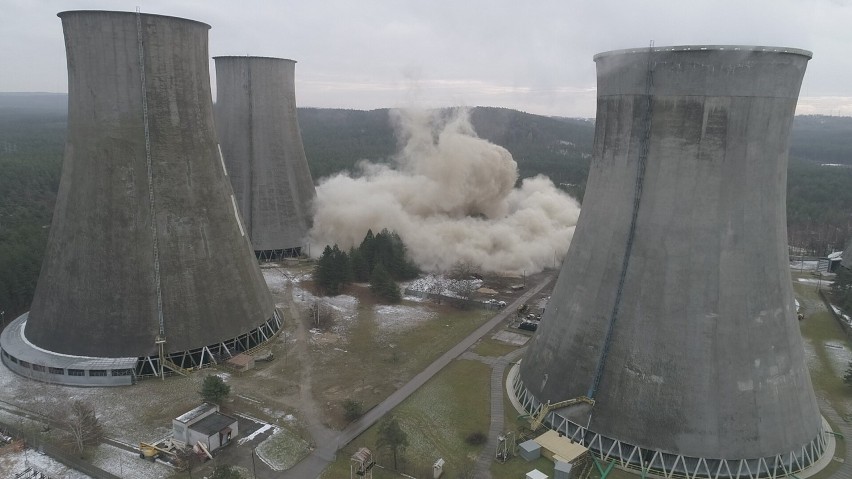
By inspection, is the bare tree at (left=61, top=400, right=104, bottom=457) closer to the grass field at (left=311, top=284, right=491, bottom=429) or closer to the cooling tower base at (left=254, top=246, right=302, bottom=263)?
the grass field at (left=311, top=284, right=491, bottom=429)

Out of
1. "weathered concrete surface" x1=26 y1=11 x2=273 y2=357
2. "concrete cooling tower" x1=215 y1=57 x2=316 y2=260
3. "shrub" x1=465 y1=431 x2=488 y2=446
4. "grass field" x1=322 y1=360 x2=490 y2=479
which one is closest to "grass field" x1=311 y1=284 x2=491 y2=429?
"grass field" x1=322 y1=360 x2=490 y2=479

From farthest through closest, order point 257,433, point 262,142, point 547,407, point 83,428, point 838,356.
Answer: point 262,142, point 838,356, point 257,433, point 83,428, point 547,407

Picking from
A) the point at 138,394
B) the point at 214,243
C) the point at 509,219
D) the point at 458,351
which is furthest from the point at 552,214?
the point at 138,394

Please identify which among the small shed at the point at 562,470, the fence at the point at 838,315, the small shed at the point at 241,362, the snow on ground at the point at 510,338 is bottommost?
the snow on ground at the point at 510,338

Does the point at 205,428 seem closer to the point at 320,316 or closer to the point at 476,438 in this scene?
the point at 476,438

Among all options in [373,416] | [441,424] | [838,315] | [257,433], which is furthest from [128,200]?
[838,315]

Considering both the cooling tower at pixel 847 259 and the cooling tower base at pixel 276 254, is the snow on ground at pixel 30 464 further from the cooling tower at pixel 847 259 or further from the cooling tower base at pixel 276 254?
the cooling tower at pixel 847 259

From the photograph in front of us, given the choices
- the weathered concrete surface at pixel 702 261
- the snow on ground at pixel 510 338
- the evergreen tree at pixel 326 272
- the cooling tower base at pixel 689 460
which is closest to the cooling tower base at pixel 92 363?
the evergreen tree at pixel 326 272
